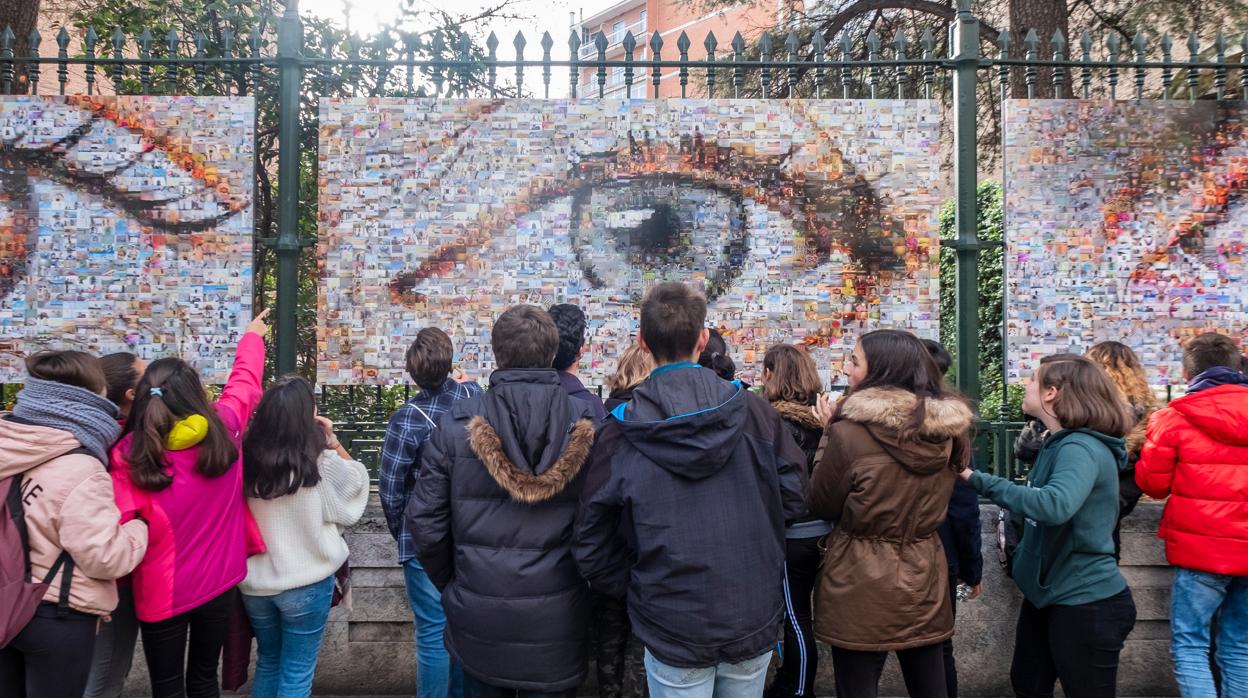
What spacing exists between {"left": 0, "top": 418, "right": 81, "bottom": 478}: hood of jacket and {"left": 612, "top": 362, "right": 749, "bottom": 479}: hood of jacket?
6.00 ft

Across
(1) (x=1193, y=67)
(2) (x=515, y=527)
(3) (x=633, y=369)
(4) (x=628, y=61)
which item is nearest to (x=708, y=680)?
(2) (x=515, y=527)

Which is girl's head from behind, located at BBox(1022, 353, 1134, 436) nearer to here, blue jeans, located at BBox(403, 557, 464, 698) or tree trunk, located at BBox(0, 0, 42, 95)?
blue jeans, located at BBox(403, 557, 464, 698)

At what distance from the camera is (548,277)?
4.50 m

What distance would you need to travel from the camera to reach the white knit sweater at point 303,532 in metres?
3.17

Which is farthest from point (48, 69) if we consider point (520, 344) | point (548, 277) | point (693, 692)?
point (693, 692)

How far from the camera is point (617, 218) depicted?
14.8ft

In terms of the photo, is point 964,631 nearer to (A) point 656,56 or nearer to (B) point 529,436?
(B) point 529,436

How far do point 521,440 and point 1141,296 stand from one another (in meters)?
3.75

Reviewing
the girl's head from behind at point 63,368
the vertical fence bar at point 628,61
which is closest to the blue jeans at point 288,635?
the girl's head from behind at point 63,368

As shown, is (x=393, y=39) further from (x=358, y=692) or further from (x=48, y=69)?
(x=48, y=69)

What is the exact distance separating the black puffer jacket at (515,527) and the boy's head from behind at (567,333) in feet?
2.08

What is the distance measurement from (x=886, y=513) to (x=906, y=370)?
20.1 inches

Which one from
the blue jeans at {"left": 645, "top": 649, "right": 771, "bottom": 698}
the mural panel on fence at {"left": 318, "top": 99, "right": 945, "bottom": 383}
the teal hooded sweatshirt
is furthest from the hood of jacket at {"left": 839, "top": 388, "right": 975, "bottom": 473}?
the mural panel on fence at {"left": 318, "top": 99, "right": 945, "bottom": 383}

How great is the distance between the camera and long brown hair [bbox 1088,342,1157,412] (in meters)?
3.80
